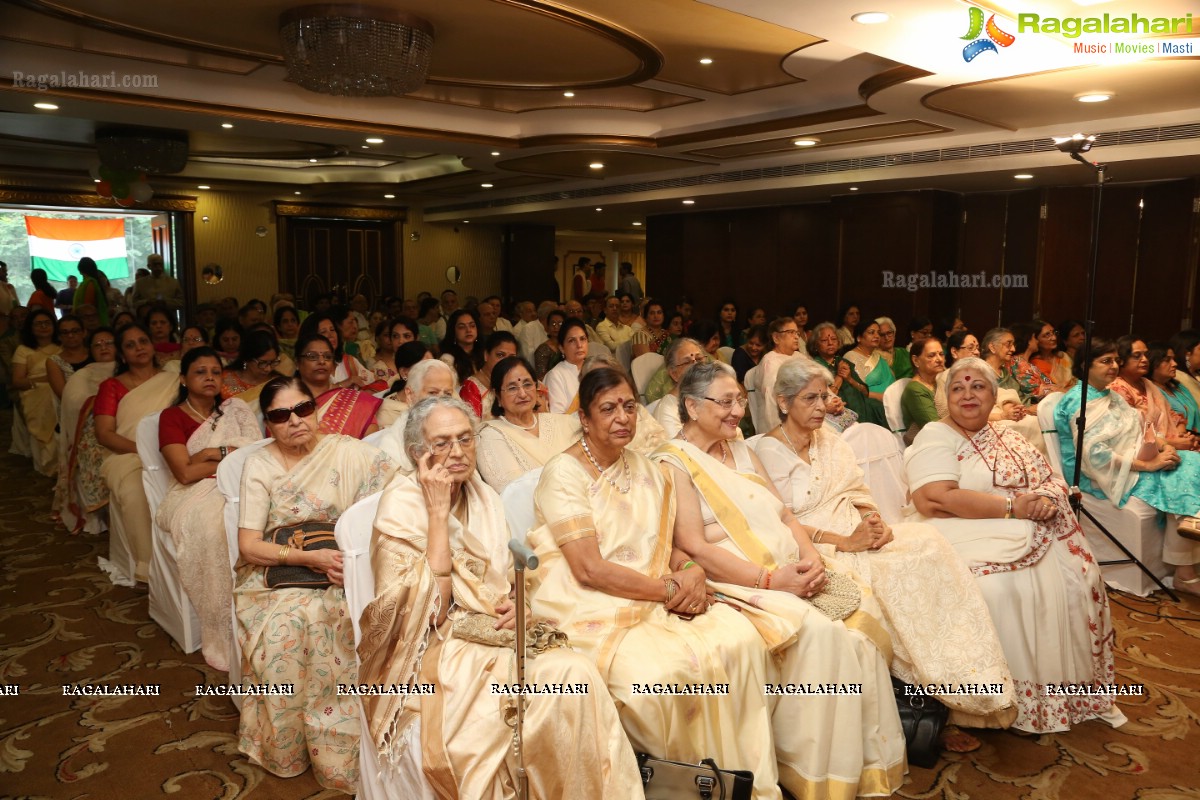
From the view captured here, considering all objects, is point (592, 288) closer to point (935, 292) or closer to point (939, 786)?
point (935, 292)

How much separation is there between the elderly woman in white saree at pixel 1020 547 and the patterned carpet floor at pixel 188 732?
0.15 meters

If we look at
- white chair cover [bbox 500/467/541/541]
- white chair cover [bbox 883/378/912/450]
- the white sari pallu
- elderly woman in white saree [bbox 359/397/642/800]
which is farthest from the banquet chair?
the white sari pallu

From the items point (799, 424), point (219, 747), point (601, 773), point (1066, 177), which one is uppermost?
point (1066, 177)

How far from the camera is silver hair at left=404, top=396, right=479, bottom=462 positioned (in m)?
2.41

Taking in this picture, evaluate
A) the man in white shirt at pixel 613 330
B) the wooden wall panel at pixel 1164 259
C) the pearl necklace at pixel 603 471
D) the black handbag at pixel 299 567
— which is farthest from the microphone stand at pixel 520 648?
the wooden wall panel at pixel 1164 259

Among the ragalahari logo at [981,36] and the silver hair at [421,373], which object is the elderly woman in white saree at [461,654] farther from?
the ragalahari logo at [981,36]

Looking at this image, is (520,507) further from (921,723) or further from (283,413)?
(921,723)

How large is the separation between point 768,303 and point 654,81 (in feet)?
19.2

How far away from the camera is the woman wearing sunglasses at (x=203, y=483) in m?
3.38

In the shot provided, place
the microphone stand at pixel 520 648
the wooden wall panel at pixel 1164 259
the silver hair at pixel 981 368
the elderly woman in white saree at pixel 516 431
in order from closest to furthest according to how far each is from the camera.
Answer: the microphone stand at pixel 520 648
the silver hair at pixel 981 368
the elderly woman in white saree at pixel 516 431
the wooden wall panel at pixel 1164 259

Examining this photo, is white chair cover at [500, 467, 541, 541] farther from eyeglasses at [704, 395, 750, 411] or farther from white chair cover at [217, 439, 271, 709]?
white chair cover at [217, 439, 271, 709]

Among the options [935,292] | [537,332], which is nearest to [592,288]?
[537,332]

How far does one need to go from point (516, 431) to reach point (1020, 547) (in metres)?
1.94

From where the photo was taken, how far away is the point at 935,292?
940cm
